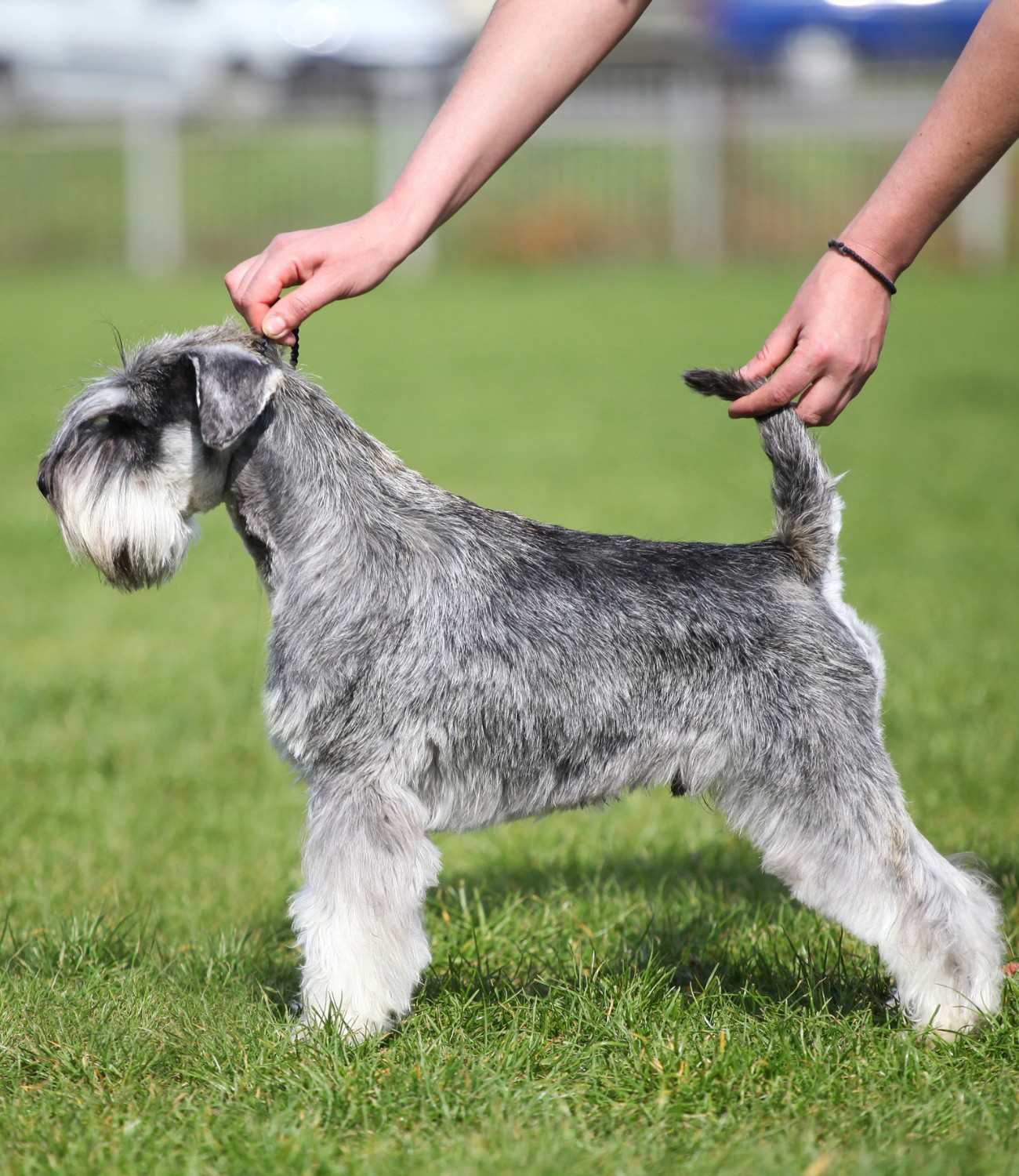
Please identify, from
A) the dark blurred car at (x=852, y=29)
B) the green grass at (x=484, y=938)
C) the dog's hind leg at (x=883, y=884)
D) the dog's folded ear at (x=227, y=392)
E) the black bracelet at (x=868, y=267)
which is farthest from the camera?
the dark blurred car at (x=852, y=29)

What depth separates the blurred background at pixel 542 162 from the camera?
955 inches

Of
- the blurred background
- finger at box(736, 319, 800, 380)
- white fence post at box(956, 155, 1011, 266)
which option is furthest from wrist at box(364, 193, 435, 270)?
white fence post at box(956, 155, 1011, 266)

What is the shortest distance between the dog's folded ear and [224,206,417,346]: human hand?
0.45 ft

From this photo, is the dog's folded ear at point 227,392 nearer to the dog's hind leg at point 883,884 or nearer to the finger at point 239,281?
the finger at point 239,281

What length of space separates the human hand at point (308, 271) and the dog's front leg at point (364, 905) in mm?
1144

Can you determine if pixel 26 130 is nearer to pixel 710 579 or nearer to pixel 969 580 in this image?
pixel 969 580

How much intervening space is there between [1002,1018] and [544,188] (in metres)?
23.6

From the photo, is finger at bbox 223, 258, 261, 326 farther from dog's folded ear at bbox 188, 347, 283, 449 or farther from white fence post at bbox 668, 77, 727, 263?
white fence post at bbox 668, 77, 727, 263

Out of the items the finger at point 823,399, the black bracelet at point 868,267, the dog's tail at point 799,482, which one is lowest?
the dog's tail at point 799,482

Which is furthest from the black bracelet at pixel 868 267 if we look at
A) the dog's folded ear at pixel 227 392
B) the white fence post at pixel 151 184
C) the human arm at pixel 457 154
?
the white fence post at pixel 151 184

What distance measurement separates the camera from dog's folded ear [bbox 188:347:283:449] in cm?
304

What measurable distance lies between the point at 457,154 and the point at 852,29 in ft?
87.1

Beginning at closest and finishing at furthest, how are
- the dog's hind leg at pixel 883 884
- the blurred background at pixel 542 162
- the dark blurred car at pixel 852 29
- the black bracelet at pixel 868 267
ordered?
the dog's hind leg at pixel 883 884
the black bracelet at pixel 868 267
the blurred background at pixel 542 162
the dark blurred car at pixel 852 29

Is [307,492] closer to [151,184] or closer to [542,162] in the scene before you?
[542,162]
